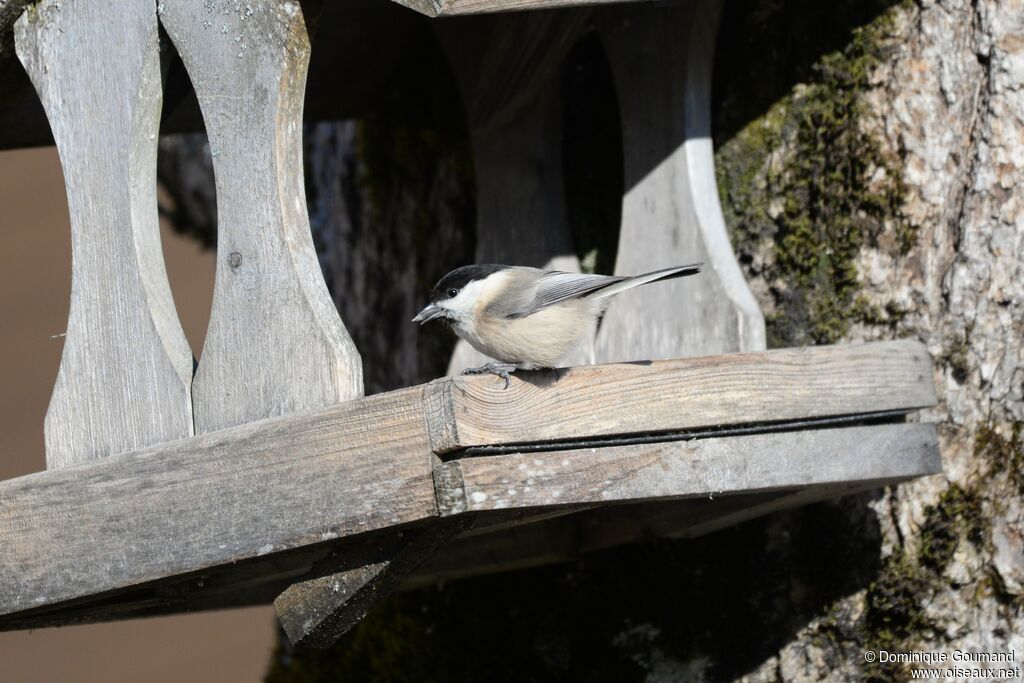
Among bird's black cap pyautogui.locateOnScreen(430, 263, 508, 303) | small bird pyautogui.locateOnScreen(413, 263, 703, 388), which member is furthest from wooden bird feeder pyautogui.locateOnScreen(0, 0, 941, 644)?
bird's black cap pyautogui.locateOnScreen(430, 263, 508, 303)

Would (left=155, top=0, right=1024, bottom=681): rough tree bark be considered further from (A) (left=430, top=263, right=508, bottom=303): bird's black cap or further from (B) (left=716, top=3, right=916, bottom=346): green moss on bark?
(A) (left=430, top=263, right=508, bottom=303): bird's black cap

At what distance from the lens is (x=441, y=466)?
6.62ft

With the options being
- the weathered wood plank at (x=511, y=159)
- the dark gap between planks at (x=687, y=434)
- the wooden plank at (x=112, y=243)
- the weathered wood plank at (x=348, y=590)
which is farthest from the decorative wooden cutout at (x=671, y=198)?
the wooden plank at (x=112, y=243)

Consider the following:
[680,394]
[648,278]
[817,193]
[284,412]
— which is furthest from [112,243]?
[817,193]

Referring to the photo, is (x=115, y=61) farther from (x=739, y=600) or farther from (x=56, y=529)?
(x=739, y=600)

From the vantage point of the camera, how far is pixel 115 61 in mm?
2609

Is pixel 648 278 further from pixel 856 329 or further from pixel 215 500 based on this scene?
pixel 215 500

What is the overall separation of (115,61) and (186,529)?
1032 mm

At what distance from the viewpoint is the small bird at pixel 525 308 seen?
8.81ft

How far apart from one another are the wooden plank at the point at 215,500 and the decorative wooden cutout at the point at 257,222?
0.12 metres

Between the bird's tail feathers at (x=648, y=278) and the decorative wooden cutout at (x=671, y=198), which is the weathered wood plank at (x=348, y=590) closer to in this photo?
the bird's tail feathers at (x=648, y=278)

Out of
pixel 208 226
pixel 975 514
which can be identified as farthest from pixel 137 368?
pixel 208 226

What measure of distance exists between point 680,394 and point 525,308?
568mm

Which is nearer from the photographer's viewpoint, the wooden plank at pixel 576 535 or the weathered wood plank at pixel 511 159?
the wooden plank at pixel 576 535
